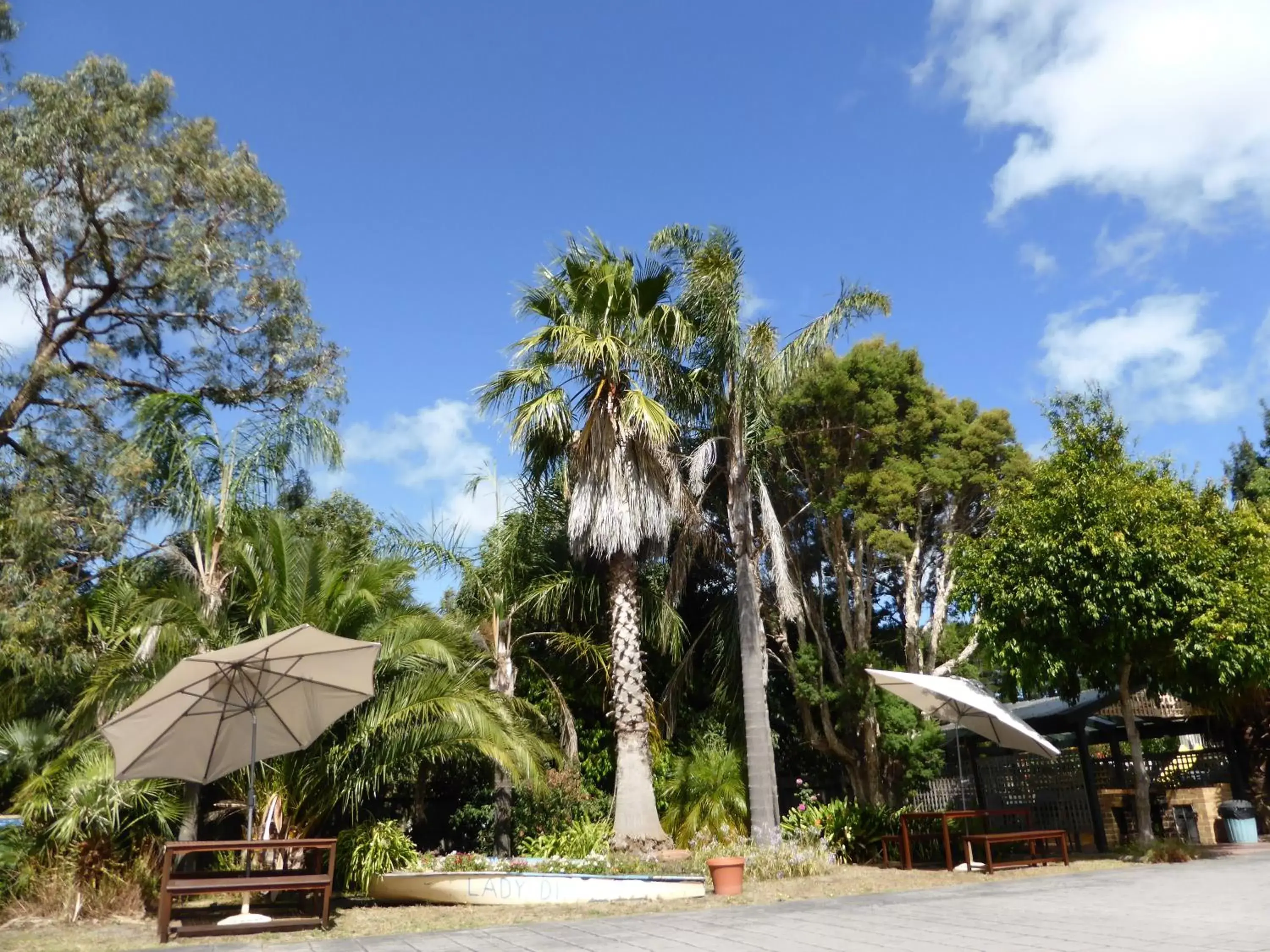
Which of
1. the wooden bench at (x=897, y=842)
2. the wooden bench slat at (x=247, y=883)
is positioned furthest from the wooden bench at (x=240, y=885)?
the wooden bench at (x=897, y=842)

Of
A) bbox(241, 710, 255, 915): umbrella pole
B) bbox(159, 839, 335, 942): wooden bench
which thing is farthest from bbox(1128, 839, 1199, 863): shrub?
bbox(241, 710, 255, 915): umbrella pole

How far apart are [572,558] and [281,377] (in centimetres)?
759

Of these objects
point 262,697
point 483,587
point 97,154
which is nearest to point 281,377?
point 97,154

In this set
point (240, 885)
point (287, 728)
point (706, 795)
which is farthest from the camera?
point (706, 795)

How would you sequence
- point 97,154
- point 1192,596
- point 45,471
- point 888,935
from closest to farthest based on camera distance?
point 888,935
point 1192,596
point 45,471
point 97,154

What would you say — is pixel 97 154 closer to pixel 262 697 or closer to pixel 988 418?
pixel 262 697

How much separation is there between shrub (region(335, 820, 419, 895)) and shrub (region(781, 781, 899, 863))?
5610 mm

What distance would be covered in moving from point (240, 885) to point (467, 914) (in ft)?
7.90

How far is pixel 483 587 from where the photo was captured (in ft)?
47.7

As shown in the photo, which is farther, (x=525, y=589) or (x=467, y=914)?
(x=525, y=589)

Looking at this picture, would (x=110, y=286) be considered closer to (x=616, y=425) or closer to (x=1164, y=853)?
(x=616, y=425)

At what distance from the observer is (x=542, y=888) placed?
9953 mm

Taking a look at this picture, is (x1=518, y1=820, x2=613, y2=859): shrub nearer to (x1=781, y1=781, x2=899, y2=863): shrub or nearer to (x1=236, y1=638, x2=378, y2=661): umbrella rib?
(x1=781, y1=781, x2=899, y2=863): shrub

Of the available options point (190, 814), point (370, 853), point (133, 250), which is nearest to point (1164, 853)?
point (370, 853)
